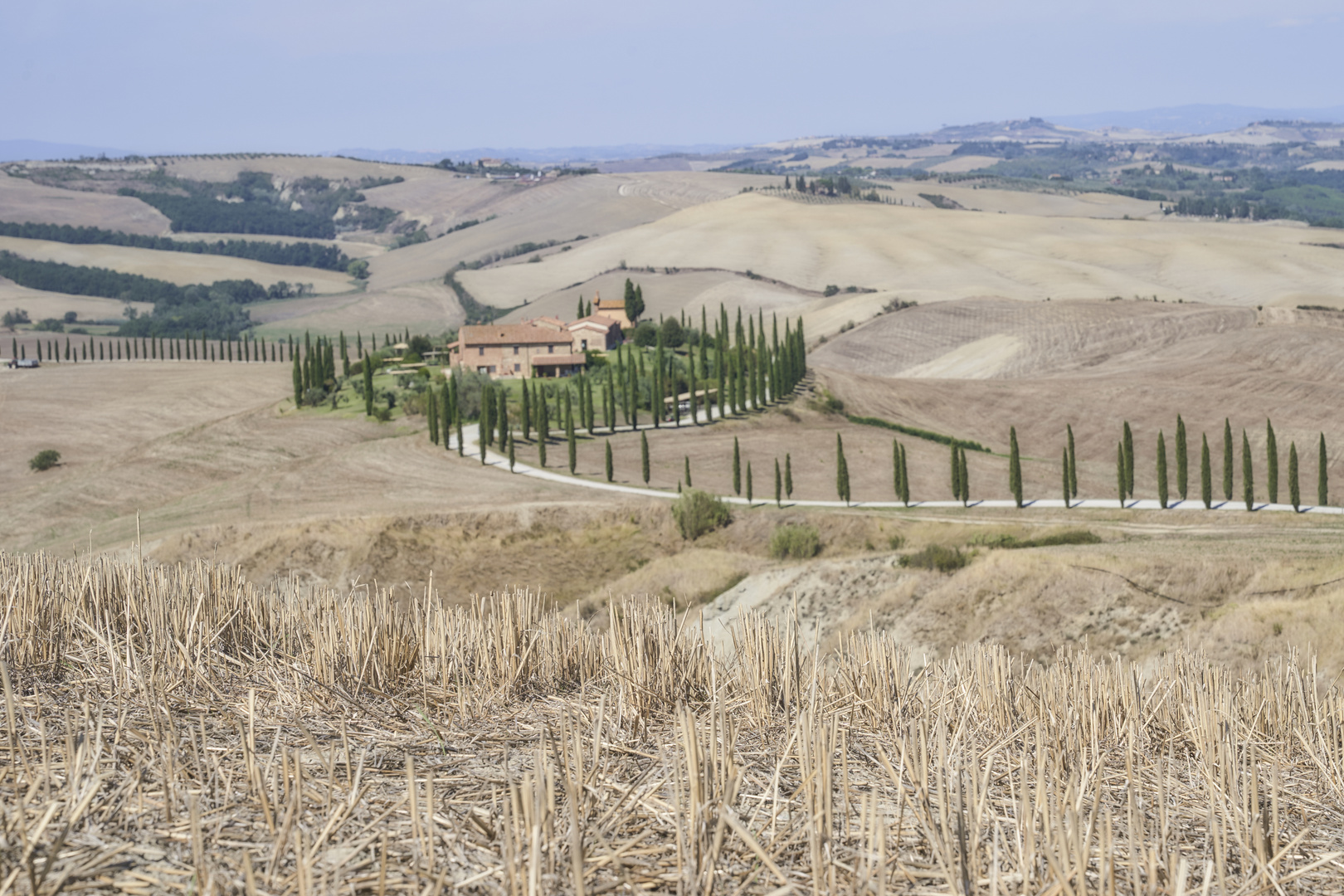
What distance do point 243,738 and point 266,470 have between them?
63.6 meters

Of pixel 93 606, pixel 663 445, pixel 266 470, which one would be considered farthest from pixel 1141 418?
pixel 93 606

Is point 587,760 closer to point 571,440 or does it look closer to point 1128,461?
point 1128,461

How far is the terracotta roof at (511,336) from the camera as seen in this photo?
304ft

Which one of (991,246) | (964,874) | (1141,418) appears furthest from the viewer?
(991,246)

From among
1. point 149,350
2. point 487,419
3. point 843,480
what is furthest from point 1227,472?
point 149,350

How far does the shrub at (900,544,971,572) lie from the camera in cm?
3891

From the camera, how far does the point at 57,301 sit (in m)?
191

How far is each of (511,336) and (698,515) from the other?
43.4m

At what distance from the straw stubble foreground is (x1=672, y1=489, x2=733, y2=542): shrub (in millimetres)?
38778

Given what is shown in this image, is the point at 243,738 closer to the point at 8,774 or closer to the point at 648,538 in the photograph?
the point at 8,774

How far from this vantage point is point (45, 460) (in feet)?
259

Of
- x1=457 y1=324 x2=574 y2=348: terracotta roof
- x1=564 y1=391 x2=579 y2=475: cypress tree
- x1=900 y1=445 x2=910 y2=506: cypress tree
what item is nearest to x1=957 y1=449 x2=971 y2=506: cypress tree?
x1=900 y1=445 x2=910 y2=506: cypress tree

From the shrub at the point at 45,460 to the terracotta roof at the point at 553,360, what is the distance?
3401cm

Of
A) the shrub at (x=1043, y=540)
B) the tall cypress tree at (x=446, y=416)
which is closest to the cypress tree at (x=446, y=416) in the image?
the tall cypress tree at (x=446, y=416)
